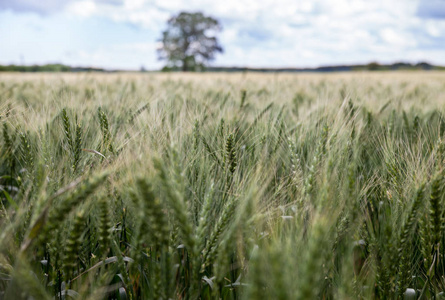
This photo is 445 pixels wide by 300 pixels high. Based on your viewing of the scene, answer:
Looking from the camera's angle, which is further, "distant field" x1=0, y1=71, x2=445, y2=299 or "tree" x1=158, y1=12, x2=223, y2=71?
"tree" x1=158, y1=12, x2=223, y2=71

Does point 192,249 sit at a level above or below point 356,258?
above

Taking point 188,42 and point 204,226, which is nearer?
point 204,226

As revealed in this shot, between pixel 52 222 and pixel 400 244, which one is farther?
pixel 400 244

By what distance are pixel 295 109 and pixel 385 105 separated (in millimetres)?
714

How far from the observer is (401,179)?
129 cm

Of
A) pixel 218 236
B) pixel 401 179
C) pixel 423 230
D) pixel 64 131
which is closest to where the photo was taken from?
pixel 218 236

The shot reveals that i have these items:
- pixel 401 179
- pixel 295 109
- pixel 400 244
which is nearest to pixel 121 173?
pixel 400 244

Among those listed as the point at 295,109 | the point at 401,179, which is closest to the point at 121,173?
the point at 401,179

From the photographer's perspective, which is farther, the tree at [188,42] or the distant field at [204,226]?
the tree at [188,42]

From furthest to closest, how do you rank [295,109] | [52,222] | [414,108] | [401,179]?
[295,109] < [414,108] < [401,179] < [52,222]

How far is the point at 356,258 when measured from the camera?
4.83 ft

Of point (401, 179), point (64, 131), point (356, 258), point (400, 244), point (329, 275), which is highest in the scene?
point (64, 131)

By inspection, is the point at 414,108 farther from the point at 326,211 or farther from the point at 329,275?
the point at 326,211

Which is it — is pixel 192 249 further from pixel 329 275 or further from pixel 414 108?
pixel 414 108
